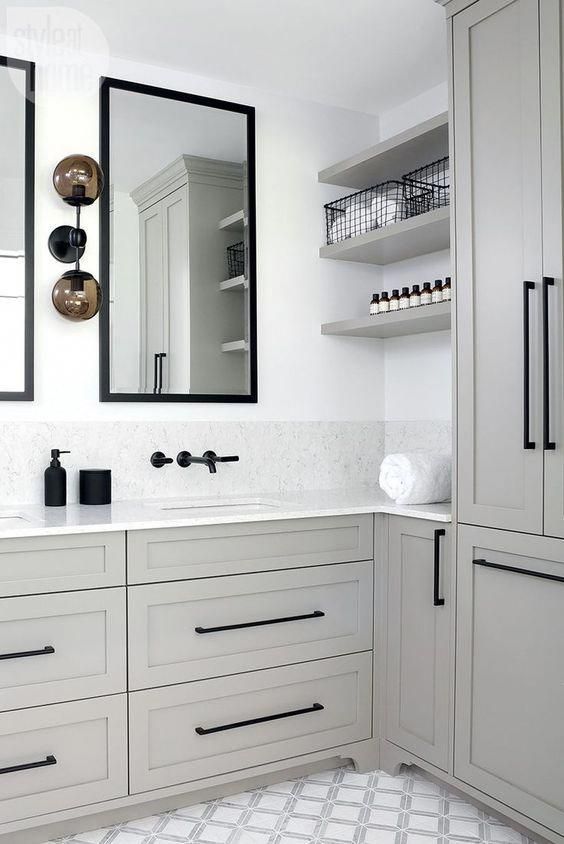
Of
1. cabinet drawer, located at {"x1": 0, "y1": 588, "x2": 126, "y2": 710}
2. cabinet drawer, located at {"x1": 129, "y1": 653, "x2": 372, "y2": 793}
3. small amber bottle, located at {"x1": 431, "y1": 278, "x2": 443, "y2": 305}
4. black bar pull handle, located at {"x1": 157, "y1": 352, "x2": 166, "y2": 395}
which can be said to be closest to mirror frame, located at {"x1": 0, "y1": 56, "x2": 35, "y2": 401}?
black bar pull handle, located at {"x1": 157, "y1": 352, "x2": 166, "y2": 395}

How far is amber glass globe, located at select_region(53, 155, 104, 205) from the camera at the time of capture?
106 inches

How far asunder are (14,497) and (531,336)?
1705 millimetres

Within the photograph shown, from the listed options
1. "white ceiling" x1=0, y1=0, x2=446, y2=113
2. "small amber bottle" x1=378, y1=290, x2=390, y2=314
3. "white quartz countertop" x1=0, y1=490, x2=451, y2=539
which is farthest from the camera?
"small amber bottle" x1=378, y1=290, x2=390, y2=314

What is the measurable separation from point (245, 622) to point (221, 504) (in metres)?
0.56

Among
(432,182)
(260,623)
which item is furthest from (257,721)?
(432,182)

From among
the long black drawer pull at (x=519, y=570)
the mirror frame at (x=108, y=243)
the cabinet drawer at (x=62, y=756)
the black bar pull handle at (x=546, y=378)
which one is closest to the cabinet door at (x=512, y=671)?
the long black drawer pull at (x=519, y=570)

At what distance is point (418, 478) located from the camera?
2.62 m

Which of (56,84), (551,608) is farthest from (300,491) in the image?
(56,84)

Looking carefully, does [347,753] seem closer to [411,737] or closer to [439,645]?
[411,737]

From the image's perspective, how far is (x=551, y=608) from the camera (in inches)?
82.7

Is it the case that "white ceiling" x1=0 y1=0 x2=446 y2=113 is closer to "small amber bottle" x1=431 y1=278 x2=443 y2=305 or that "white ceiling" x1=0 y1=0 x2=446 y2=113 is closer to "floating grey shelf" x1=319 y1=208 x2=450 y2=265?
"floating grey shelf" x1=319 y1=208 x2=450 y2=265

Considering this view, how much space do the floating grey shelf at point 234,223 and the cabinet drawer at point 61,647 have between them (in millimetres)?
1466

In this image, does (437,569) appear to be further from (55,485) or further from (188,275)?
(188,275)

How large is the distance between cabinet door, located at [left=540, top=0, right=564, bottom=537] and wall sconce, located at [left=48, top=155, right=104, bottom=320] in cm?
146
